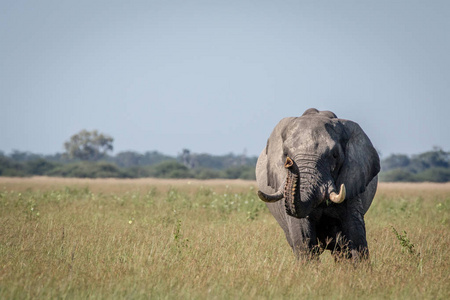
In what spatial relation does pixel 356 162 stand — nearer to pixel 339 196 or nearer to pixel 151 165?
pixel 339 196

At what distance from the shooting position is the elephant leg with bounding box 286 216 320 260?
643 cm

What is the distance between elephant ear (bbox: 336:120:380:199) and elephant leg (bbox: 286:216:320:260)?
625 millimetres

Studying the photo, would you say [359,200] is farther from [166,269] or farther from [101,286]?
[101,286]

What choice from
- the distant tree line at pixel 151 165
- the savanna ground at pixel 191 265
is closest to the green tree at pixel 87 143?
the distant tree line at pixel 151 165

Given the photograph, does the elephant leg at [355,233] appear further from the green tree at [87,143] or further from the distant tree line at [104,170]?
the green tree at [87,143]

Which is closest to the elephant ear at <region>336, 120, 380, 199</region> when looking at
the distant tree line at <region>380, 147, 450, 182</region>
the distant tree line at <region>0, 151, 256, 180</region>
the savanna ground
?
the savanna ground

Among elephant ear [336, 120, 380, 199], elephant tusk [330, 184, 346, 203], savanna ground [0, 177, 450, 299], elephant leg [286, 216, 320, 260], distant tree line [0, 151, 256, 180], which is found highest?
distant tree line [0, 151, 256, 180]

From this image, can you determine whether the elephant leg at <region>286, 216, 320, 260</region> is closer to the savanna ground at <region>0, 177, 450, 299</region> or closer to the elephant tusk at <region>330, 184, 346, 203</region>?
the savanna ground at <region>0, 177, 450, 299</region>

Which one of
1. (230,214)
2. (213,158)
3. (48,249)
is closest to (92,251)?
(48,249)

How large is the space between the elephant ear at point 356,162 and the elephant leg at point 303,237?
63 cm

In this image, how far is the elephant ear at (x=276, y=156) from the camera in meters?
6.27

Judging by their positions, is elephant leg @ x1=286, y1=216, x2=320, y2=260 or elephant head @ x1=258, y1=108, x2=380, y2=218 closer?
elephant head @ x1=258, y1=108, x2=380, y2=218

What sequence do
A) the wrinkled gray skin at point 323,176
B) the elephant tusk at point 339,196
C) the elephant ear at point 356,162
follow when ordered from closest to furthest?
the elephant tusk at point 339,196
the wrinkled gray skin at point 323,176
the elephant ear at point 356,162

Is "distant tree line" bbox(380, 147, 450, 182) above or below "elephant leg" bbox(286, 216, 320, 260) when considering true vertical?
above
